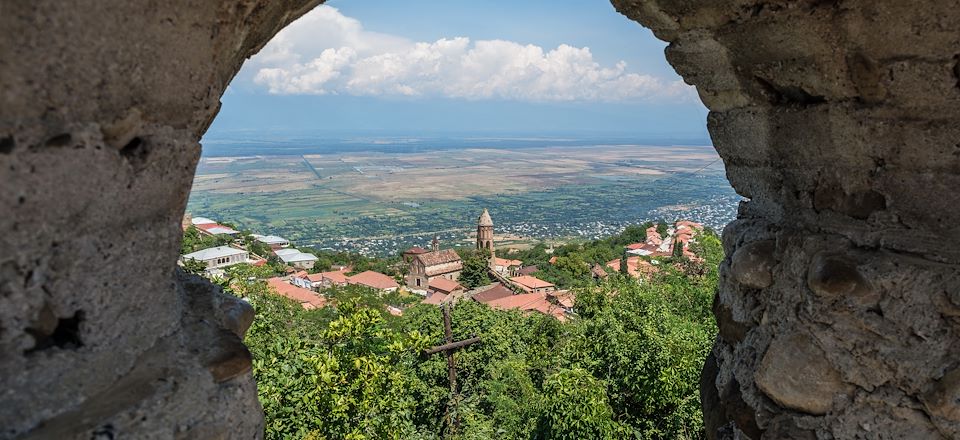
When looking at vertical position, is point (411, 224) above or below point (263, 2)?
below

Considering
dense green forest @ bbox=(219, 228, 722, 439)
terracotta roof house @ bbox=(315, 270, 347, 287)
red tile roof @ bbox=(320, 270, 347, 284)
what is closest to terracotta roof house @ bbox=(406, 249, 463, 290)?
terracotta roof house @ bbox=(315, 270, 347, 287)

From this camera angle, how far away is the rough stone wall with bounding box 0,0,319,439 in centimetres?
106

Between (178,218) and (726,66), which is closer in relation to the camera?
(178,218)

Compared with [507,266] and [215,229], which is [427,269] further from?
[215,229]

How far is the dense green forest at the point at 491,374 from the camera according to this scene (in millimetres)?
6043

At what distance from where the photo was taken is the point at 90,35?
3.64 feet

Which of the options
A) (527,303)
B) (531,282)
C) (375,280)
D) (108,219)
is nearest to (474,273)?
(375,280)

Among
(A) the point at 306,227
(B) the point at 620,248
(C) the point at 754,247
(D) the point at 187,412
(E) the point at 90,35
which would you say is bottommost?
(A) the point at 306,227

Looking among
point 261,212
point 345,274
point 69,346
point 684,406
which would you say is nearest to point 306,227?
point 261,212

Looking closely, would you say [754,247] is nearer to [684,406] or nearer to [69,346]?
[69,346]

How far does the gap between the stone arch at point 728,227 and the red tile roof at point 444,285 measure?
129 ft

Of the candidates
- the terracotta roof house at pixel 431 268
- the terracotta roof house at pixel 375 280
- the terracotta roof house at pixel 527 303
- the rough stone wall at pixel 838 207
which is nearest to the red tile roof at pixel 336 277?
the terracotta roof house at pixel 375 280

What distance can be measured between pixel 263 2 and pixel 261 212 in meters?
93.9

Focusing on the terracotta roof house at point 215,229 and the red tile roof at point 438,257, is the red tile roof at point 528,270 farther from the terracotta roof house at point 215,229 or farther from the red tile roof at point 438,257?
the terracotta roof house at point 215,229
